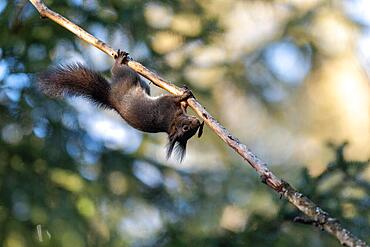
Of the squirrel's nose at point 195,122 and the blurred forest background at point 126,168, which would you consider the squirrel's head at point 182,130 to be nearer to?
the squirrel's nose at point 195,122

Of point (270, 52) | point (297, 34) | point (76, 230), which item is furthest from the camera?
point (270, 52)

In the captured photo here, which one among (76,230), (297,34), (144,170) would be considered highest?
(297,34)

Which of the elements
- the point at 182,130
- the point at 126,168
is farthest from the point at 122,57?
the point at 126,168

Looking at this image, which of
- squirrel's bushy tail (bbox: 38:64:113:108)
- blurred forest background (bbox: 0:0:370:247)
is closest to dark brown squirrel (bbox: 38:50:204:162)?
squirrel's bushy tail (bbox: 38:64:113:108)

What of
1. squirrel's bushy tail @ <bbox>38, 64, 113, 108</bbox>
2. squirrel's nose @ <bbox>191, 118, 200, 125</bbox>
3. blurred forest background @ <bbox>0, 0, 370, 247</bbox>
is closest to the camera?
squirrel's nose @ <bbox>191, 118, 200, 125</bbox>

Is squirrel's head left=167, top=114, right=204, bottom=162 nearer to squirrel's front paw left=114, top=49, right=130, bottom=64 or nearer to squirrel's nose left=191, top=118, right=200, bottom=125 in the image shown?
squirrel's nose left=191, top=118, right=200, bottom=125

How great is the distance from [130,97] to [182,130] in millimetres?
279

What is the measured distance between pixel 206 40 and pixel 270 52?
335cm

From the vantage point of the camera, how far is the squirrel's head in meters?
2.47

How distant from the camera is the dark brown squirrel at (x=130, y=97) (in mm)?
2494

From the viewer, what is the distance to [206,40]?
4.07 metres

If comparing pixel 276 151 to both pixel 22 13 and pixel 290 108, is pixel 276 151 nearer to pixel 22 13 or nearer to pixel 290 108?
pixel 290 108

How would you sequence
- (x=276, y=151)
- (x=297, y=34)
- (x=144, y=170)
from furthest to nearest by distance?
(x=276, y=151) → (x=297, y=34) → (x=144, y=170)

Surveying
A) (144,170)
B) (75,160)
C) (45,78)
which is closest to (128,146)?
(144,170)
